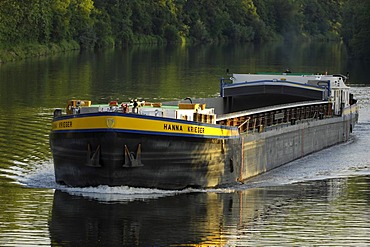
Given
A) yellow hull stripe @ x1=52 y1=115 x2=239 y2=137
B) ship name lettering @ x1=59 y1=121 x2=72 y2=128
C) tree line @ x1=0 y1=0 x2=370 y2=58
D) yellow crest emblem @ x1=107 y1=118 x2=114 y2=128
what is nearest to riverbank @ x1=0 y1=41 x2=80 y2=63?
tree line @ x1=0 y1=0 x2=370 y2=58

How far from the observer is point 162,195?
2700cm

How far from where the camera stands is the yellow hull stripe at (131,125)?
86.1ft

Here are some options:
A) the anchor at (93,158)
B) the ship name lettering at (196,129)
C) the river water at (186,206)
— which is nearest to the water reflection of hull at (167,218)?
the river water at (186,206)

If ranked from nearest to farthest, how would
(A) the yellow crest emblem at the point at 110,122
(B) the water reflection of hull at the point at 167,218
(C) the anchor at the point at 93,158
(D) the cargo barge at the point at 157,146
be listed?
(B) the water reflection of hull at the point at 167,218 → (A) the yellow crest emblem at the point at 110,122 → (D) the cargo barge at the point at 157,146 → (C) the anchor at the point at 93,158

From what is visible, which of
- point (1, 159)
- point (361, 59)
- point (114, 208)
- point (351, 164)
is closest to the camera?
point (114, 208)

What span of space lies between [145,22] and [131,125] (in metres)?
123

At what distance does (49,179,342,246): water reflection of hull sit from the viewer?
2300 cm

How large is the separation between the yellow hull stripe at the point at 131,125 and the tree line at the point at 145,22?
64.4 meters

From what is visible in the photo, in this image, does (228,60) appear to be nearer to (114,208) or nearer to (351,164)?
(351,164)

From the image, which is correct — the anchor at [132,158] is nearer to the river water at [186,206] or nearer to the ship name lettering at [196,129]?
the river water at [186,206]

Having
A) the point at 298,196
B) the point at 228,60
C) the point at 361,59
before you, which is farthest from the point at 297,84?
the point at 361,59

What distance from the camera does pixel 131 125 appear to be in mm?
26250

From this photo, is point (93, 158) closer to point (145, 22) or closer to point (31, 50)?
point (31, 50)

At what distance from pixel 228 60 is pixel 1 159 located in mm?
74403
